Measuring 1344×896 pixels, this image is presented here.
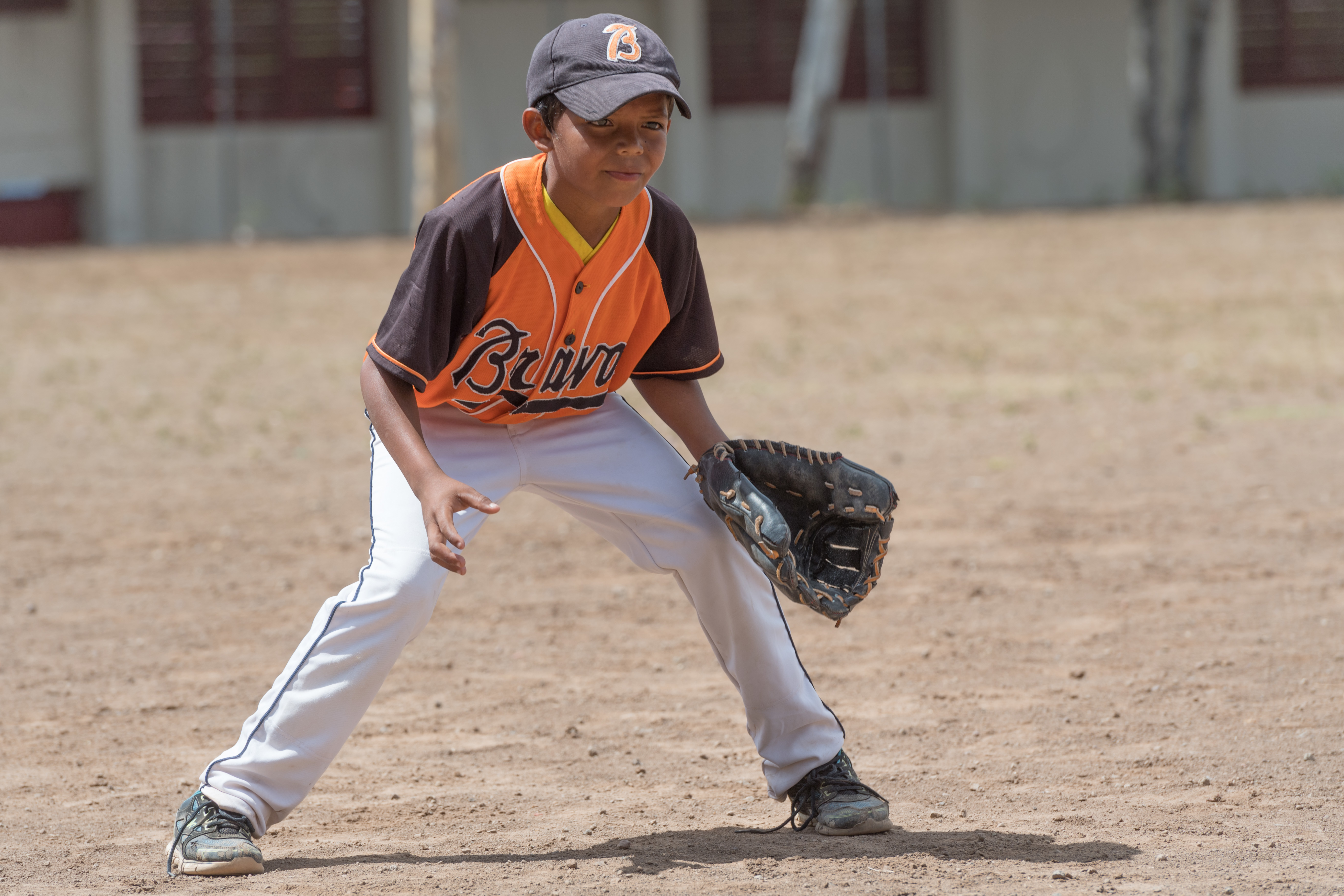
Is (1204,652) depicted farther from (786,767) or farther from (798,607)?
(786,767)

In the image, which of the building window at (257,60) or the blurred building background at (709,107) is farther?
the building window at (257,60)

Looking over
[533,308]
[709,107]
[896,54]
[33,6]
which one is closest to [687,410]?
[533,308]

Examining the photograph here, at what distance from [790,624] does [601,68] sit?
2.85 m

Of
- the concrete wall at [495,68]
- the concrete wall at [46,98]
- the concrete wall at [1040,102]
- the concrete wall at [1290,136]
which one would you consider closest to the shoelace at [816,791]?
the concrete wall at [495,68]

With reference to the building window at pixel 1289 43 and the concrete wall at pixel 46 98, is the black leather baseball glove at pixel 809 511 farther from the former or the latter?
the building window at pixel 1289 43

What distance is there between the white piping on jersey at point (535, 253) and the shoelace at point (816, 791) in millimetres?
1054

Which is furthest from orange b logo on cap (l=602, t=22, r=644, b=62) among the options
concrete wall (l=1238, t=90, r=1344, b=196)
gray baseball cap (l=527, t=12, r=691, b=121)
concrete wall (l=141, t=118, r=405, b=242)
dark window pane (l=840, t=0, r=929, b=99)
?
concrete wall (l=1238, t=90, r=1344, b=196)

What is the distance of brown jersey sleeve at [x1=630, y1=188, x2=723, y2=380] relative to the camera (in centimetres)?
363

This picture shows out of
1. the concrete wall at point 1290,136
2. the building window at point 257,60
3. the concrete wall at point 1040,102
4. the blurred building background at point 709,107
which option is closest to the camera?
the blurred building background at point 709,107

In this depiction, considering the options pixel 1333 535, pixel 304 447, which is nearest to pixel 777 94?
pixel 304 447

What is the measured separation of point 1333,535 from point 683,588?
382cm

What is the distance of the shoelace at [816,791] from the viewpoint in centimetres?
368

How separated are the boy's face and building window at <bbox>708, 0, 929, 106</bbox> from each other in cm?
1967

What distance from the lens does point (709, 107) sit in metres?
22.5
